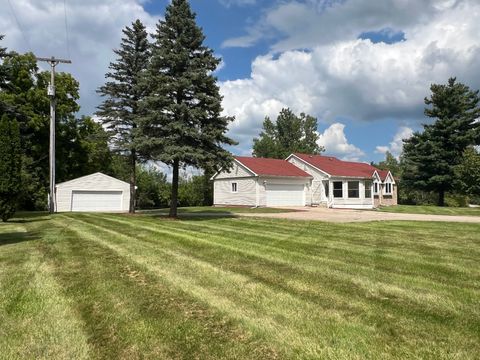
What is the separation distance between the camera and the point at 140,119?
19719 mm

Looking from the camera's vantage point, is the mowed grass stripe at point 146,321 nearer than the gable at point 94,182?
Yes

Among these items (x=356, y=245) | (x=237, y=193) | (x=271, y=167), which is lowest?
(x=356, y=245)

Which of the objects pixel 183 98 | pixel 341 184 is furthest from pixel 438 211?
pixel 183 98

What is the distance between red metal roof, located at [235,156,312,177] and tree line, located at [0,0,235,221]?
7.13 metres

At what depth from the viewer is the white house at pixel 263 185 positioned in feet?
107

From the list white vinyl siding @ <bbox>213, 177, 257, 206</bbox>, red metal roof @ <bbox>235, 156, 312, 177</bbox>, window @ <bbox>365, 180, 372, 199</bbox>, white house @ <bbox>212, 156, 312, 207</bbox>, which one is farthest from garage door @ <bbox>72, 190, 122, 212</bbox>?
window @ <bbox>365, 180, 372, 199</bbox>

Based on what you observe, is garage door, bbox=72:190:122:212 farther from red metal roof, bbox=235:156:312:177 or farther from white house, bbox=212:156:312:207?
red metal roof, bbox=235:156:312:177

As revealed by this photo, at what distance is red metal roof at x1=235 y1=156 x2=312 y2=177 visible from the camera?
33.4m

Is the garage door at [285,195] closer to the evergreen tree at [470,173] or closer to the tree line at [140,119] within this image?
the tree line at [140,119]

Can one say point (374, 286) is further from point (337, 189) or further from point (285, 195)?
point (337, 189)

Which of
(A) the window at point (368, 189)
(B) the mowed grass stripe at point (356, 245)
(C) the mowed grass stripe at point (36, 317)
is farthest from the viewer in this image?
(A) the window at point (368, 189)

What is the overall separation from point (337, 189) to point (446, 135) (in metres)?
15.8

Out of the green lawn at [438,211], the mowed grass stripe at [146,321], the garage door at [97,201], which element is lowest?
the mowed grass stripe at [146,321]

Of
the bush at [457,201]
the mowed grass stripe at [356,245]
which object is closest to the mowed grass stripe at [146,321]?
the mowed grass stripe at [356,245]
